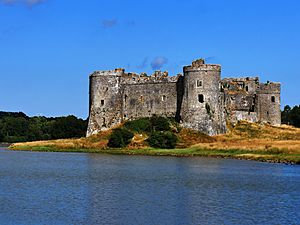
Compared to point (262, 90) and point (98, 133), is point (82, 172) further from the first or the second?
point (262, 90)

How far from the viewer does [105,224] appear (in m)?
20.3

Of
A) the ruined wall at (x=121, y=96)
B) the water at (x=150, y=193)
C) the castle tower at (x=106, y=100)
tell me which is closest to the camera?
the water at (x=150, y=193)

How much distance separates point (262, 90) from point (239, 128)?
6.00 m

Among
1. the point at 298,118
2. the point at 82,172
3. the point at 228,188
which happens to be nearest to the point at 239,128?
the point at 298,118

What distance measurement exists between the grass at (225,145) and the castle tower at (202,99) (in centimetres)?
110

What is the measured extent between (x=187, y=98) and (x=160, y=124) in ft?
11.9

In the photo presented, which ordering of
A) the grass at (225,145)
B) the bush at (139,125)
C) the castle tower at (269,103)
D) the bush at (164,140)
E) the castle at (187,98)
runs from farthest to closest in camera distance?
the castle tower at (269,103) < the bush at (139,125) < the castle at (187,98) < the bush at (164,140) < the grass at (225,145)

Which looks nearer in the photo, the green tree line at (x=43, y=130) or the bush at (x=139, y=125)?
the bush at (x=139, y=125)

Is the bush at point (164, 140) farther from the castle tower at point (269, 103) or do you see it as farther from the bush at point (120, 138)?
the castle tower at point (269, 103)

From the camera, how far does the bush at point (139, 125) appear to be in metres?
60.3

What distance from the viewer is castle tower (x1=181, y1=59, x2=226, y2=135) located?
59.8 meters

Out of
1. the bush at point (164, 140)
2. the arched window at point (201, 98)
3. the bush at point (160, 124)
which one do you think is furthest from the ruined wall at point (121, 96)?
the bush at point (164, 140)

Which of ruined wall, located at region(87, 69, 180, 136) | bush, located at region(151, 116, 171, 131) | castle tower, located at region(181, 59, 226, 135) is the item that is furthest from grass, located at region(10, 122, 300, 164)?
ruined wall, located at region(87, 69, 180, 136)

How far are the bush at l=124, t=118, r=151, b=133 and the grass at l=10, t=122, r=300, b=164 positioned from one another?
112 cm
